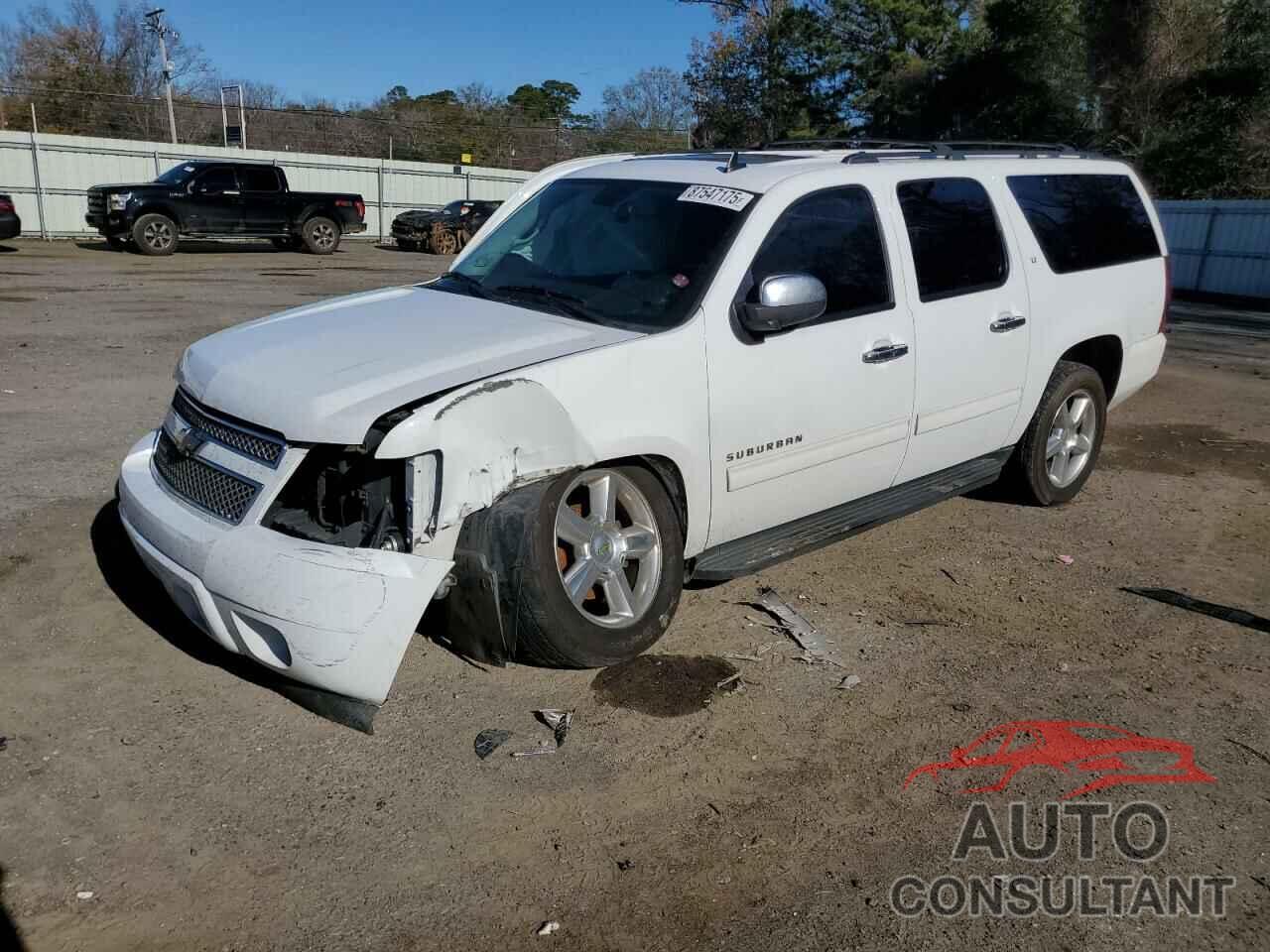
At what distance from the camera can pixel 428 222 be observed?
26922 millimetres

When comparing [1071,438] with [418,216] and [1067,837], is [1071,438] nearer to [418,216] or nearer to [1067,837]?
[1067,837]

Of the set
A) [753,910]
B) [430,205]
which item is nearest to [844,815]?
[753,910]

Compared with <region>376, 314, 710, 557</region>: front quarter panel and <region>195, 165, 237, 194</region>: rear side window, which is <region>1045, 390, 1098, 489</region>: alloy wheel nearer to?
<region>376, 314, 710, 557</region>: front quarter panel

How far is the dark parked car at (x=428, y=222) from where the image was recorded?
26.3 metres

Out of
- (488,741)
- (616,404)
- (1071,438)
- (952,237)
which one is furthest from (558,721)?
(1071,438)

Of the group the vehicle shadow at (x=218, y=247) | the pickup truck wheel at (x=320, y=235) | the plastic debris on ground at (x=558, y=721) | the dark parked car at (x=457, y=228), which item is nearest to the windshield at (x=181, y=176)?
the vehicle shadow at (x=218, y=247)

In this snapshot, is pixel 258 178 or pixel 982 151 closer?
pixel 982 151

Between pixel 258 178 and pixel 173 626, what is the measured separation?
20036mm

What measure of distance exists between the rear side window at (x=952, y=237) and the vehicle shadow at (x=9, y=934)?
4000 mm

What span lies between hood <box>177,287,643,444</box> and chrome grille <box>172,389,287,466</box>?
5 centimetres

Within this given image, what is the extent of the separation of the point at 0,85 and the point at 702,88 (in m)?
29.1

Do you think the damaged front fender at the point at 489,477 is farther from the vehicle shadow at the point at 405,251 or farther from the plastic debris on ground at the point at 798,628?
the vehicle shadow at the point at 405,251

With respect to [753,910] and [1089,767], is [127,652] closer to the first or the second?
[753,910]

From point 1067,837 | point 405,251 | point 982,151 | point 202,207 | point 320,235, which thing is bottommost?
point 1067,837
